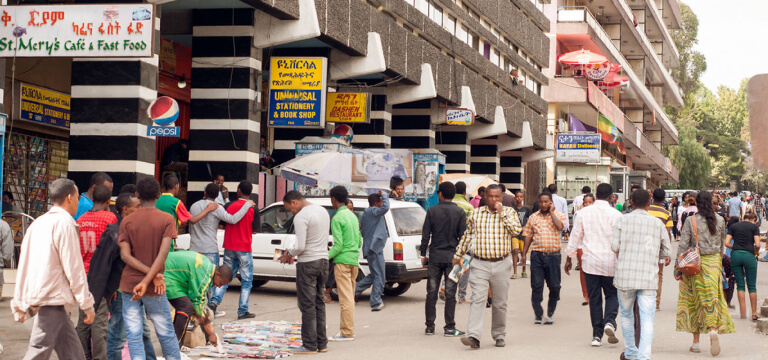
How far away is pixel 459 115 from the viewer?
2800 centimetres

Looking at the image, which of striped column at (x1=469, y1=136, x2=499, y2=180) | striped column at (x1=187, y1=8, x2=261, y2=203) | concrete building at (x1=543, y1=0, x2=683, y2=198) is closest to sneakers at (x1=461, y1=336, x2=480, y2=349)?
striped column at (x1=187, y1=8, x2=261, y2=203)

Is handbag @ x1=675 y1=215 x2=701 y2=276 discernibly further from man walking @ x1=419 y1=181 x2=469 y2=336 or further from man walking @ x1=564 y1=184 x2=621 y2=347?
man walking @ x1=419 y1=181 x2=469 y2=336

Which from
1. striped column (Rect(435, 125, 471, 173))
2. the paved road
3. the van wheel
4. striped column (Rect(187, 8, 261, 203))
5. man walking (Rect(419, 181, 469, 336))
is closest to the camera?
the paved road

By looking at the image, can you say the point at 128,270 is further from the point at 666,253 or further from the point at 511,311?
the point at 511,311

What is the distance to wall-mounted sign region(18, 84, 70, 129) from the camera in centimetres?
1770

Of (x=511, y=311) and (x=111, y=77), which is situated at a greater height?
(x=111, y=77)

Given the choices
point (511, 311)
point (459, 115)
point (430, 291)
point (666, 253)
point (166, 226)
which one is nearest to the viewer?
point (166, 226)

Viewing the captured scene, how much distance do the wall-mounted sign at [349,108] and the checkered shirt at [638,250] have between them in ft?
43.4

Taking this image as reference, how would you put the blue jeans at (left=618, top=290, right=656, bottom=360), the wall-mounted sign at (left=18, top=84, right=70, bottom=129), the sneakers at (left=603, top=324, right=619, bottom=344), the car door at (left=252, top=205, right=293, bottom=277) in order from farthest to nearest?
the wall-mounted sign at (left=18, top=84, right=70, bottom=129), the car door at (left=252, top=205, right=293, bottom=277), the sneakers at (left=603, top=324, right=619, bottom=344), the blue jeans at (left=618, top=290, right=656, bottom=360)

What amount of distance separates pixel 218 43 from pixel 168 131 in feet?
13.4

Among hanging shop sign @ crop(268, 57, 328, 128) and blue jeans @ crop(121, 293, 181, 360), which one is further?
hanging shop sign @ crop(268, 57, 328, 128)

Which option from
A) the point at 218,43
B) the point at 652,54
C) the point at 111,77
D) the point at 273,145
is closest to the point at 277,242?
the point at 111,77

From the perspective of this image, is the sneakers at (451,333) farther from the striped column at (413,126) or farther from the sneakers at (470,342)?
the striped column at (413,126)

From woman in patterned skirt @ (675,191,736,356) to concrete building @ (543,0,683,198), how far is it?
3165 centimetres
